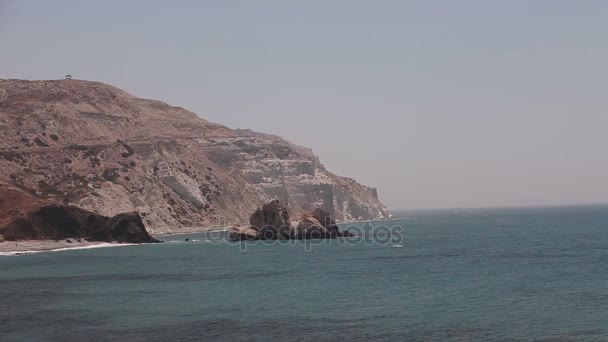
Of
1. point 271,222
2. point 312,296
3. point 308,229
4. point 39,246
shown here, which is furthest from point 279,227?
point 312,296

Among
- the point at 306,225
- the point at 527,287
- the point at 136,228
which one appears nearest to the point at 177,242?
the point at 136,228

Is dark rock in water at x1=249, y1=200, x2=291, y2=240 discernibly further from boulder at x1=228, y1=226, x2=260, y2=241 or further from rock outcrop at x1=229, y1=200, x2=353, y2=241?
boulder at x1=228, y1=226, x2=260, y2=241

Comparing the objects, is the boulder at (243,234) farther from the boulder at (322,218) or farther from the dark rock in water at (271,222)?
the boulder at (322,218)

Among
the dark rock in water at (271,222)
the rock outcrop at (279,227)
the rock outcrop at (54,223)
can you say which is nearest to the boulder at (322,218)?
the rock outcrop at (279,227)

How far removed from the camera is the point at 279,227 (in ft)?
477

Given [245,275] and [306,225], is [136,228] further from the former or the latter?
[245,275]

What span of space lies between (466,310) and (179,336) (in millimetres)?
20577

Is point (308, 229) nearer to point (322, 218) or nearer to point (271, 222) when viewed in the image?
point (322, 218)

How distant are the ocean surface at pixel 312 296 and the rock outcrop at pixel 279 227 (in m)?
35.3

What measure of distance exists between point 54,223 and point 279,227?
142 ft

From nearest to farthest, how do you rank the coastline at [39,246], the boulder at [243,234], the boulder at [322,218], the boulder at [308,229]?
the coastline at [39,246], the boulder at [243,234], the boulder at [308,229], the boulder at [322,218]

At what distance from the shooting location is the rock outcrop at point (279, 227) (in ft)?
469

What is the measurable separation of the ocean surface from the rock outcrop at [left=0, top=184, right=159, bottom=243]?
24.7m

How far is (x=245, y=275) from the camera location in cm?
7944
